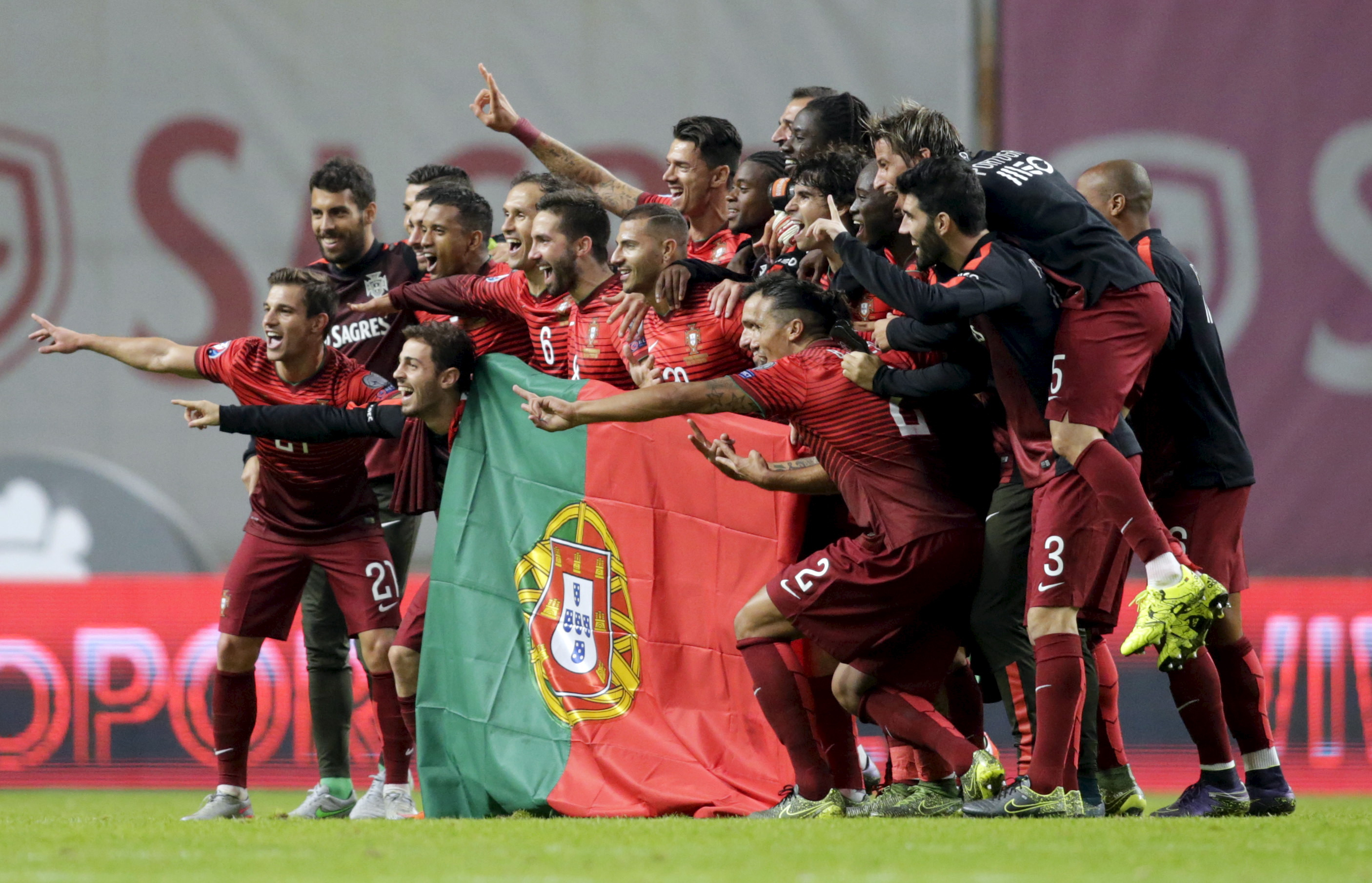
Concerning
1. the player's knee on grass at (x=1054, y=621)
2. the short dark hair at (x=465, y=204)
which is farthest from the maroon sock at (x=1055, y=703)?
the short dark hair at (x=465, y=204)

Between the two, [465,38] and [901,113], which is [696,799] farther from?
[465,38]

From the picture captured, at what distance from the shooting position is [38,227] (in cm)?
1120

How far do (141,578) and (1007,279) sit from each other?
6127 mm

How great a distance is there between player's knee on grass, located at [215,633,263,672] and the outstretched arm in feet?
6.44

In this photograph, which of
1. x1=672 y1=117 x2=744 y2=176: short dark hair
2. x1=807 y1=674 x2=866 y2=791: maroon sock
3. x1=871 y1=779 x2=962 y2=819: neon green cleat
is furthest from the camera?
x1=672 y1=117 x2=744 y2=176: short dark hair

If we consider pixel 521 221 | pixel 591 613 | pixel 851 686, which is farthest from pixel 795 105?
pixel 851 686

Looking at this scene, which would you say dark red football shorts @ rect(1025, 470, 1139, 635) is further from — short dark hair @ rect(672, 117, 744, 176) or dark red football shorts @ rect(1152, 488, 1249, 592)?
short dark hair @ rect(672, 117, 744, 176)

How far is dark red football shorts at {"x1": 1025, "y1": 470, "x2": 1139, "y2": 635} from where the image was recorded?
4871 millimetres

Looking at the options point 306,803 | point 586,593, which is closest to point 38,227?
point 306,803

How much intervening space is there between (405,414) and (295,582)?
0.91 meters

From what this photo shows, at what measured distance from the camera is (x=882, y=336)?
5.30 metres

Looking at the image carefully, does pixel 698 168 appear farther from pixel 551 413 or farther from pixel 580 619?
pixel 580 619

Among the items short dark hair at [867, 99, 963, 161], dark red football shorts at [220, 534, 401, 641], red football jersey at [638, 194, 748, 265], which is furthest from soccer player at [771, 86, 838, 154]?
dark red football shorts at [220, 534, 401, 641]

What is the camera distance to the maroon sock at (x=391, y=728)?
6430mm
